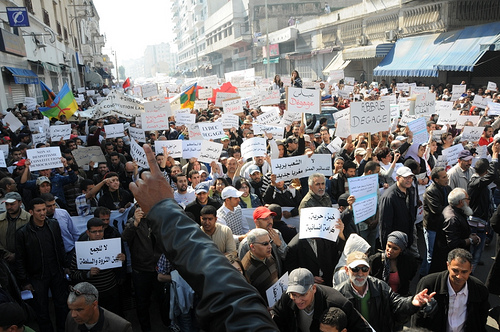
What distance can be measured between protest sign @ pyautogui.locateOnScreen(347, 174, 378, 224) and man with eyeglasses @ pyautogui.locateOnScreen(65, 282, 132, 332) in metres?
2.91

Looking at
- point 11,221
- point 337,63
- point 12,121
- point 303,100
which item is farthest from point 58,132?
point 337,63

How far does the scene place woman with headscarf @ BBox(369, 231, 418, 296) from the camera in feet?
13.5

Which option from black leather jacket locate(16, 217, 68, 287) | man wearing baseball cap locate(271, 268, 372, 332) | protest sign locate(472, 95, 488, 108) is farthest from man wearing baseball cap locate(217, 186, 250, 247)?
protest sign locate(472, 95, 488, 108)

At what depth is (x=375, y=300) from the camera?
3.50 metres

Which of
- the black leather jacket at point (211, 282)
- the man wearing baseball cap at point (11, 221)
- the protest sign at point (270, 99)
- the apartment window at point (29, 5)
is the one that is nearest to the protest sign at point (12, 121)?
the protest sign at point (270, 99)

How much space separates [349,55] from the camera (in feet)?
107

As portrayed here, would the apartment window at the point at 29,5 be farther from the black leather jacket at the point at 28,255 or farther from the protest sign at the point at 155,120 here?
the black leather jacket at the point at 28,255

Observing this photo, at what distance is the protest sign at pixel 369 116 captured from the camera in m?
7.99

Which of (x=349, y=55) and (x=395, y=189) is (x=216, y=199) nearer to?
(x=395, y=189)

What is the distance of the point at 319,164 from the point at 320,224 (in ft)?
8.22

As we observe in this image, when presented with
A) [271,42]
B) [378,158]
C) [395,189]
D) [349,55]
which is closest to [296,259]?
[395,189]

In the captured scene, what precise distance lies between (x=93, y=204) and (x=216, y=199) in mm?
1925

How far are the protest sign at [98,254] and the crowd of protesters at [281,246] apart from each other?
0.11m

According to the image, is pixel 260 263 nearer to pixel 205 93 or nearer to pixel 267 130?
pixel 267 130
